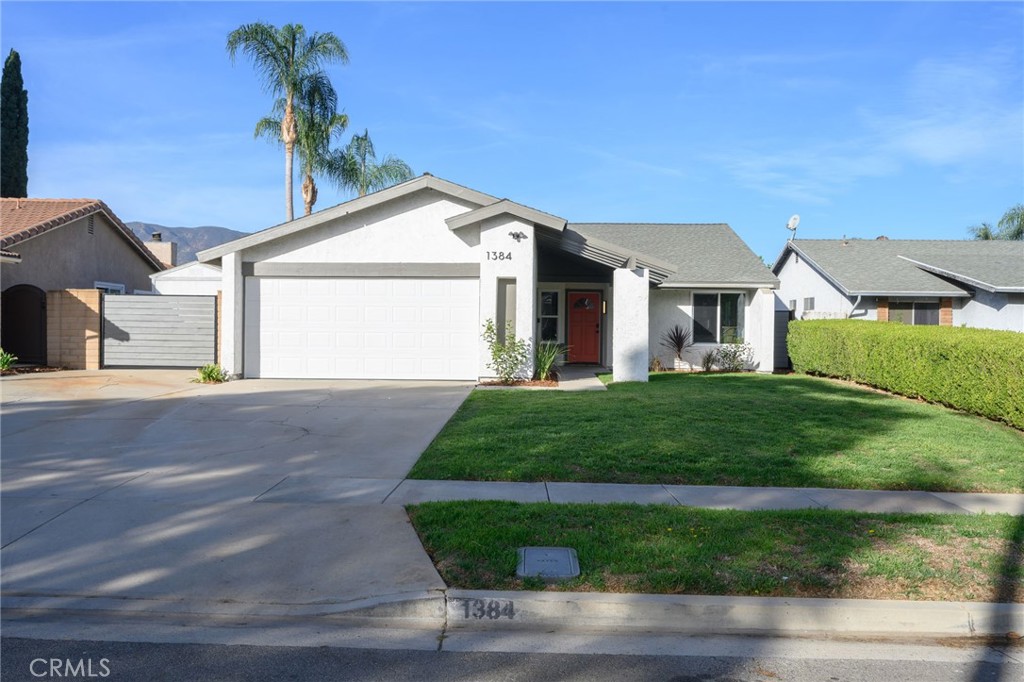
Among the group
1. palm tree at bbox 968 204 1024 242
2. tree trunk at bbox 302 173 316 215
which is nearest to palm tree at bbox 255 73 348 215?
tree trunk at bbox 302 173 316 215

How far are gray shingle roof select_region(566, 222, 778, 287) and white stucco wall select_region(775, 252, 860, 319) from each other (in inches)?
86.0

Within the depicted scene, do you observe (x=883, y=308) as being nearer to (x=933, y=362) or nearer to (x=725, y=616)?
(x=933, y=362)

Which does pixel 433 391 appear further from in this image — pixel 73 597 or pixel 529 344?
pixel 73 597

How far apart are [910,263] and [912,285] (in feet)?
8.20

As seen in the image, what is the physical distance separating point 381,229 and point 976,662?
14431 millimetres

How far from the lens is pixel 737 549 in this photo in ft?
19.2

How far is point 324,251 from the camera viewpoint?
670 inches

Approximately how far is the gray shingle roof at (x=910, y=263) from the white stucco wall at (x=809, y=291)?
0.61 metres

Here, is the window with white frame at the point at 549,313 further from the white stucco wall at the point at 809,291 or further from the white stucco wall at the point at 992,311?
the white stucco wall at the point at 992,311

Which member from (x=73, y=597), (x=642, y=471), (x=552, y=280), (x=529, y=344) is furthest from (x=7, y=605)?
(x=552, y=280)

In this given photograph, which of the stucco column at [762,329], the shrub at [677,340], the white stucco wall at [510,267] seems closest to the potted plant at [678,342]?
the shrub at [677,340]

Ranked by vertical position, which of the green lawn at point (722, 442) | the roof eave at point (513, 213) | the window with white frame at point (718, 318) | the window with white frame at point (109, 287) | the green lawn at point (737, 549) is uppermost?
Answer: the roof eave at point (513, 213)

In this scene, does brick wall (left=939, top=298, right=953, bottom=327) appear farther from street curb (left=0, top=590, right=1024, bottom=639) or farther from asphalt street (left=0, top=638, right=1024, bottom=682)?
asphalt street (left=0, top=638, right=1024, bottom=682)

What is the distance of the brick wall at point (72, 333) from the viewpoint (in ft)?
63.1
